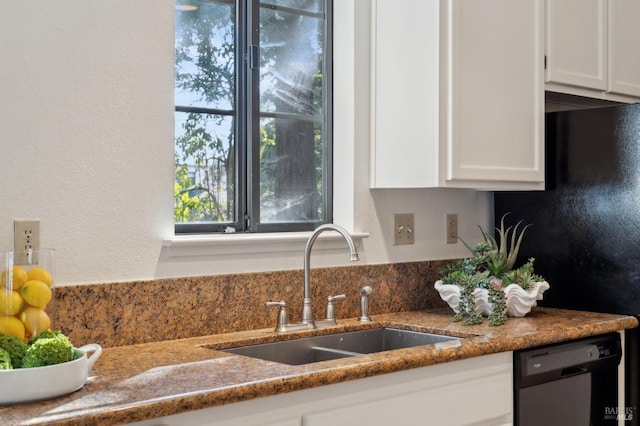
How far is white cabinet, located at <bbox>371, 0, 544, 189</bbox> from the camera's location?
2467 millimetres

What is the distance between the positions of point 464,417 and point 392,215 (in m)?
0.85

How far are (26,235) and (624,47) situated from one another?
2250 millimetres

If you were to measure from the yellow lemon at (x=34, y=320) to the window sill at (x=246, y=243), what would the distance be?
49 centimetres

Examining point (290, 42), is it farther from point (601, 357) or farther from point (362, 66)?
point (601, 357)

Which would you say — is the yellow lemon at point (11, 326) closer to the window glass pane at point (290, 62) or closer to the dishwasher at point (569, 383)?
the window glass pane at point (290, 62)

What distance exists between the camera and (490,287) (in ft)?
8.23

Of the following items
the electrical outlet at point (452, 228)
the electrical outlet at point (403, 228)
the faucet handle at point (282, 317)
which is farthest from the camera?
the electrical outlet at point (452, 228)

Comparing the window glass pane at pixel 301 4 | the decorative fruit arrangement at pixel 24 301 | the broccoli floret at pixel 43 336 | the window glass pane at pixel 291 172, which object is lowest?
the broccoli floret at pixel 43 336

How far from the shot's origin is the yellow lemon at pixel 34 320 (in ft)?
5.56

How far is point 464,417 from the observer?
6.85 feet

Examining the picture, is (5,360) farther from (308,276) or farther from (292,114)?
(292,114)

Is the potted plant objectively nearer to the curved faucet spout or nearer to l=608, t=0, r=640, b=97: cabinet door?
the curved faucet spout

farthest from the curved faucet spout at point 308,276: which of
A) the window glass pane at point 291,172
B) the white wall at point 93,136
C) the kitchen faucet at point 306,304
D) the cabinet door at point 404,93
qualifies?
the cabinet door at point 404,93

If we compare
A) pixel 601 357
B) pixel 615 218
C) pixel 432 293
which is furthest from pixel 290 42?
pixel 601 357
